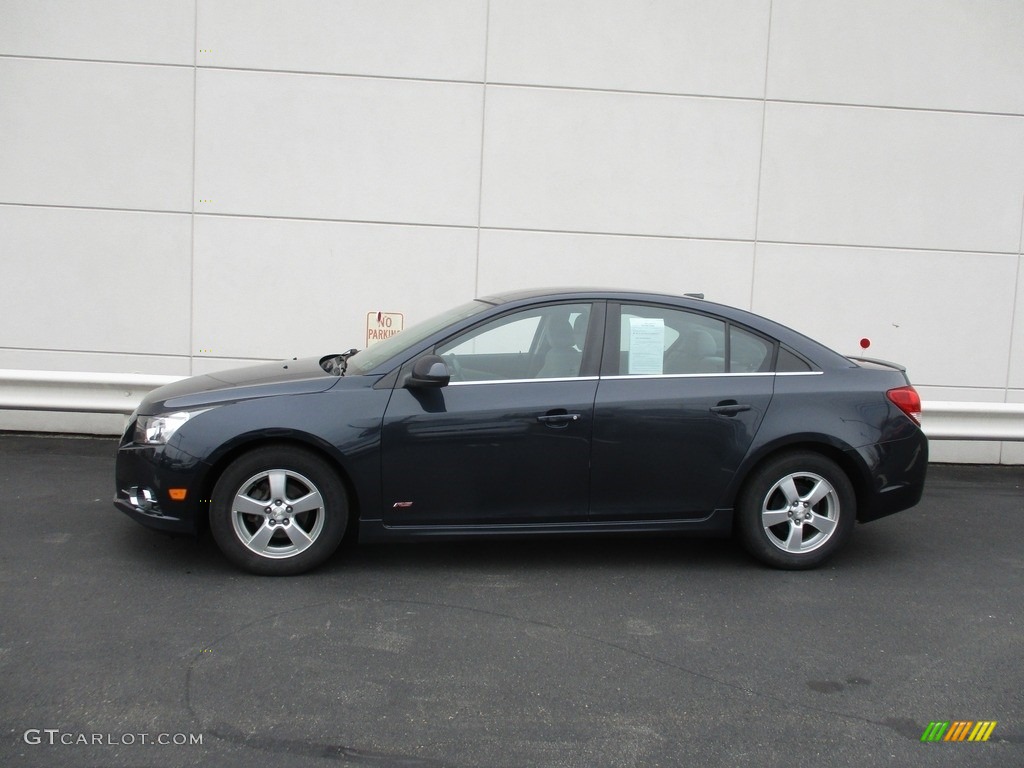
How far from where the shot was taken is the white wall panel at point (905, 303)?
8.77 meters

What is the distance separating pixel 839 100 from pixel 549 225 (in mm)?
2834

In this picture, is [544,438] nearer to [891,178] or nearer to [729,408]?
[729,408]

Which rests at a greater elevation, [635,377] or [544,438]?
[635,377]

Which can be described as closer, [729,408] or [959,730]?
[959,730]

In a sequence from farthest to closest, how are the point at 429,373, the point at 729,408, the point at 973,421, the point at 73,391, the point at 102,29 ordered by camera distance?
the point at 102,29
the point at 973,421
the point at 73,391
the point at 729,408
the point at 429,373

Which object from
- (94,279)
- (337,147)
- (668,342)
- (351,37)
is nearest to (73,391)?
(94,279)

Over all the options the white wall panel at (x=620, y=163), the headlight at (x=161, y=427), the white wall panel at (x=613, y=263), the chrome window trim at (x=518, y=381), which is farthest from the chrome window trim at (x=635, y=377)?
the white wall panel at (x=620, y=163)

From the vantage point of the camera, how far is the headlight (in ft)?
16.5

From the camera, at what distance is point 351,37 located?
842cm

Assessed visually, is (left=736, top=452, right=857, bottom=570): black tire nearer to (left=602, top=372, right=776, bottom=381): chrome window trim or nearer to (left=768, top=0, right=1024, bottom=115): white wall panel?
(left=602, top=372, right=776, bottom=381): chrome window trim

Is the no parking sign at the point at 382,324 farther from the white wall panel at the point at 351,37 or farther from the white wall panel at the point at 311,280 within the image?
the white wall panel at the point at 351,37

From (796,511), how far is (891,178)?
453cm

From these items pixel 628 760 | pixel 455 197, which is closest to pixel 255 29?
pixel 455 197

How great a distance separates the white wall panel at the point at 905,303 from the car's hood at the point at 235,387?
4.83 meters
